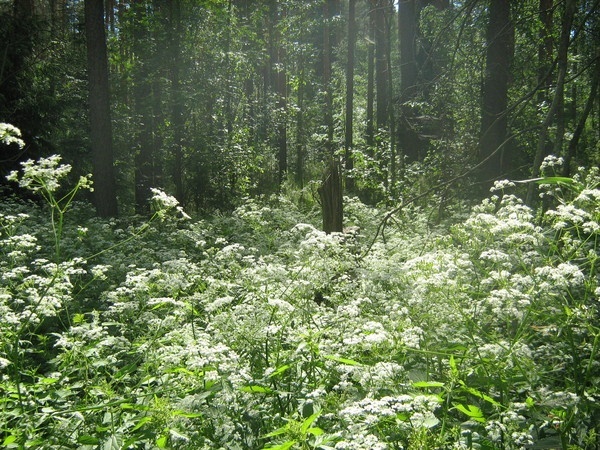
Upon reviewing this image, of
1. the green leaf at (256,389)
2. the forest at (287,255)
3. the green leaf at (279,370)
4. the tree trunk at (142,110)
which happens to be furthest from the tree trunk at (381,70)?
the green leaf at (256,389)

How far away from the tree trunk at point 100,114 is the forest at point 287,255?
5 centimetres

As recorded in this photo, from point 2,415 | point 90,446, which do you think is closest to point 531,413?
point 90,446

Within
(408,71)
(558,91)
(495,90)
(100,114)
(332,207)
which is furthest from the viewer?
(408,71)

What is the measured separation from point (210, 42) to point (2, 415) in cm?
1432

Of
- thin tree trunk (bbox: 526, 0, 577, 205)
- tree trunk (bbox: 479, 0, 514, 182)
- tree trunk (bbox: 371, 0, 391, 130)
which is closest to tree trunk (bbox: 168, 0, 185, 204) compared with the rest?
tree trunk (bbox: 479, 0, 514, 182)

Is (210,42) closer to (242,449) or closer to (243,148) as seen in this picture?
(243,148)

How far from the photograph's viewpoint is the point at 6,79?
502 inches

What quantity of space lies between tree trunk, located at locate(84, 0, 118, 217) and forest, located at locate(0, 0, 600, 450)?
5 cm

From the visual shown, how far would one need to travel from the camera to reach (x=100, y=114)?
1206 cm

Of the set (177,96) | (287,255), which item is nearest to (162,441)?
(287,255)

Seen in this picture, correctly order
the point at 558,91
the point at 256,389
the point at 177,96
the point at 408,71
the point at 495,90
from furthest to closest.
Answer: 1. the point at 408,71
2. the point at 177,96
3. the point at 495,90
4. the point at 558,91
5. the point at 256,389

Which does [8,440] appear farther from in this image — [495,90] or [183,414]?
[495,90]

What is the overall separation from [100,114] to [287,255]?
24.7 ft

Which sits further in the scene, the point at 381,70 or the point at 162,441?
the point at 381,70
